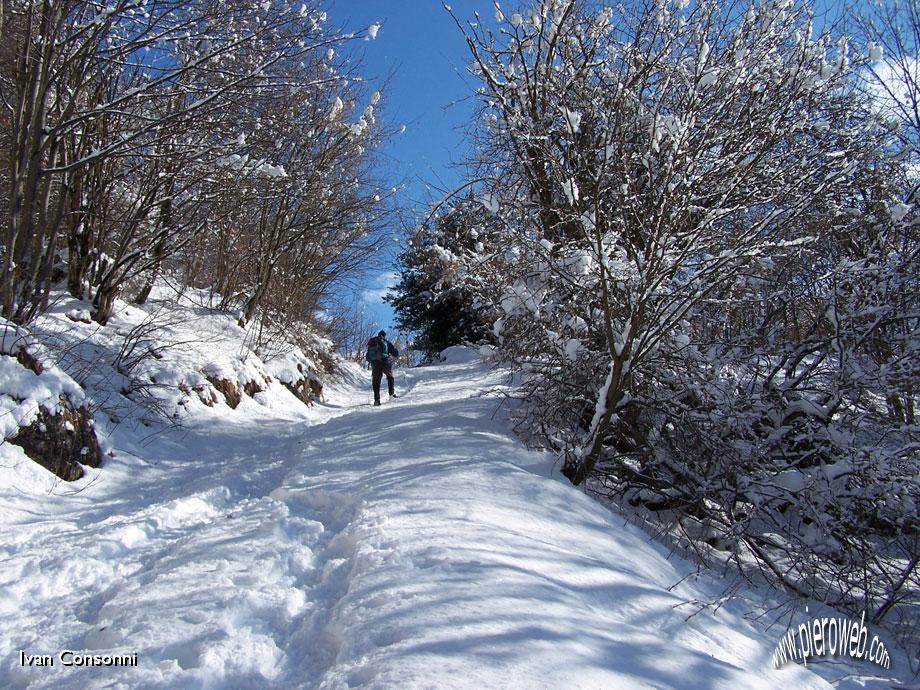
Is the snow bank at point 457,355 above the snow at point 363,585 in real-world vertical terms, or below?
above

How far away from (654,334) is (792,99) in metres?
2.31

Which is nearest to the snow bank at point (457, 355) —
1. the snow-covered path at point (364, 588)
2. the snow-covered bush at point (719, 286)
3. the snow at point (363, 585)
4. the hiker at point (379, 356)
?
the hiker at point (379, 356)

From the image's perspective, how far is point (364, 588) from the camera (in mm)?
2684

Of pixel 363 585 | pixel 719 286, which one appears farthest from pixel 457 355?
pixel 363 585

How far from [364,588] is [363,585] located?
0.04 meters

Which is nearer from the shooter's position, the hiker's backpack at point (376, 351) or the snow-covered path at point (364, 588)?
the snow-covered path at point (364, 588)

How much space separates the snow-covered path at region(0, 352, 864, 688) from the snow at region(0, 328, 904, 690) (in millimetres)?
12

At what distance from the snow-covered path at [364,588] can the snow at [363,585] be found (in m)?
0.01

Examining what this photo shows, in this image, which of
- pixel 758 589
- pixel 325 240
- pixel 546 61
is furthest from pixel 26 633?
pixel 325 240

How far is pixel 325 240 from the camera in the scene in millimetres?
15438

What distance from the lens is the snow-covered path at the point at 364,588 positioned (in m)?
2.16

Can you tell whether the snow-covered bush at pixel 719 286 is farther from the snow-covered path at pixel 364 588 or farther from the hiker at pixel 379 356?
the hiker at pixel 379 356

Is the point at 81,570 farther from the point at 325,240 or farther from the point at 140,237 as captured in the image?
the point at 325,240

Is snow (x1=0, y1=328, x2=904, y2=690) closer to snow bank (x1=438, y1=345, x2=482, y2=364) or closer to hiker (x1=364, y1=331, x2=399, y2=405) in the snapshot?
hiker (x1=364, y1=331, x2=399, y2=405)
